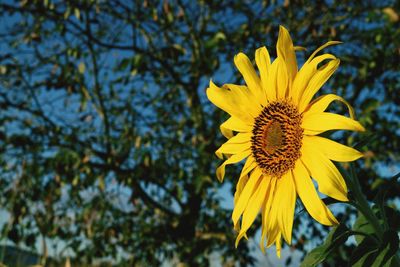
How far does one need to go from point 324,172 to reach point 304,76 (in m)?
0.26

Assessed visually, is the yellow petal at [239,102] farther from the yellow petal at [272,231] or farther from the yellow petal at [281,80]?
the yellow petal at [272,231]

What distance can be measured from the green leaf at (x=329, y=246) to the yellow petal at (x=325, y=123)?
25 cm

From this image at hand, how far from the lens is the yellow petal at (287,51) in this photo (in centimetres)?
127

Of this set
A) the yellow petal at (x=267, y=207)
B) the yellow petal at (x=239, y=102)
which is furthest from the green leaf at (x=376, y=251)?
the yellow petal at (x=239, y=102)

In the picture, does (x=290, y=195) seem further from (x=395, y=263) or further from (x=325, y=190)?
(x=395, y=263)

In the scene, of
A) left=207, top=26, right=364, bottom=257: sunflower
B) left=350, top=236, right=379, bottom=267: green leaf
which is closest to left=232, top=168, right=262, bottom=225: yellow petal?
left=207, top=26, right=364, bottom=257: sunflower

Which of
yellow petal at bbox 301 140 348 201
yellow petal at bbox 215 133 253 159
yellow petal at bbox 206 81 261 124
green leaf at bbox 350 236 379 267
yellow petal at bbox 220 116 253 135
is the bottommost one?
green leaf at bbox 350 236 379 267

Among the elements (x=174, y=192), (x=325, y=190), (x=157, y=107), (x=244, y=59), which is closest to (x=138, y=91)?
(x=157, y=107)

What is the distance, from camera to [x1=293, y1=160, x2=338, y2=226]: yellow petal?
3.80ft

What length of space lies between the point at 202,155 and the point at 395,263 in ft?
11.9

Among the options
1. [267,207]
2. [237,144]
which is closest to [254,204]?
[267,207]

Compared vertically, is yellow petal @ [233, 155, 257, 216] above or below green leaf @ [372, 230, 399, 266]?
above

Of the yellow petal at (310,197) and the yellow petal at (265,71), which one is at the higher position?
the yellow petal at (265,71)

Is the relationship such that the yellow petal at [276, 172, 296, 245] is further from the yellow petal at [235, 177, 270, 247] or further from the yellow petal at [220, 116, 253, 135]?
the yellow petal at [220, 116, 253, 135]
